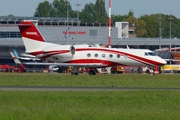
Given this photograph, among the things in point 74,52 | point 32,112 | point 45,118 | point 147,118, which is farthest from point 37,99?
point 74,52

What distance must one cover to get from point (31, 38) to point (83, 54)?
6.48 m

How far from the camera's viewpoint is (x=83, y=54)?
52.5 m

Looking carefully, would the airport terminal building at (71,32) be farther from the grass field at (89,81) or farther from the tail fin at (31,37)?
the grass field at (89,81)

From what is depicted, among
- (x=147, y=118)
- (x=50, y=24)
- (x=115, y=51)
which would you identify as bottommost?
(x=147, y=118)

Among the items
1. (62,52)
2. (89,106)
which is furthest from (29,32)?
(89,106)

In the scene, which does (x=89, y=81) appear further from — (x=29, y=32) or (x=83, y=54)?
(x=29, y=32)

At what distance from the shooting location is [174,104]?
20906 millimetres

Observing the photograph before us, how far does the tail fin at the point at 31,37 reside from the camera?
5281 cm

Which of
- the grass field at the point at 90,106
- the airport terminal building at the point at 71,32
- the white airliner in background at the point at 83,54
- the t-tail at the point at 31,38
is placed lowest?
the grass field at the point at 90,106

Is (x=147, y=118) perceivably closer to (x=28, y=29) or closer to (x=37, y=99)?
(x=37, y=99)

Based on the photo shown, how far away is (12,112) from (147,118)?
5337 millimetres

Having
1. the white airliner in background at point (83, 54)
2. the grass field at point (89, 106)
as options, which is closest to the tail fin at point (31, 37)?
the white airliner in background at point (83, 54)

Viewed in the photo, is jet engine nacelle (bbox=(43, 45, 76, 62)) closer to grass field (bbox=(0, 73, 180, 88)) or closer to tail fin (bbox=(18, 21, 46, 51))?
tail fin (bbox=(18, 21, 46, 51))

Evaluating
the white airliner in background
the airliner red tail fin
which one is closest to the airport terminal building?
the white airliner in background
